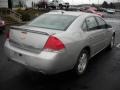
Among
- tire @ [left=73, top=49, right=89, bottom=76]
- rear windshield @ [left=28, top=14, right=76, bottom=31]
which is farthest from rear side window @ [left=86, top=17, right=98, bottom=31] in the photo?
tire @ [left=73, top=49, right=89, bottom=76]

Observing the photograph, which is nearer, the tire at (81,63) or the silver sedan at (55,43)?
the silver sedan at (55,43)

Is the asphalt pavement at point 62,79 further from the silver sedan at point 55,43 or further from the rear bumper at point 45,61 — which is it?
the rear bumper at point 45,61

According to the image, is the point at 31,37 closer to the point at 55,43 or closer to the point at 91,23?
the point at 55,43

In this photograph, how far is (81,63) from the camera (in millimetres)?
5105

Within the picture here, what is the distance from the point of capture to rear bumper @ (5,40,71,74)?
4.08 meters

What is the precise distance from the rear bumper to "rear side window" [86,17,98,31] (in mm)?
1518

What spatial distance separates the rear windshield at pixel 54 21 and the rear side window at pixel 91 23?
493 millimetres

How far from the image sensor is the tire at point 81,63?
15.9ft

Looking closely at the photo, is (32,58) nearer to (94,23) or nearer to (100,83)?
(100,83)

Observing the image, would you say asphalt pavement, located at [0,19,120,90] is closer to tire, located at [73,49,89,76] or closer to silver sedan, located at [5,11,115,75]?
tire, located at [73,49,89,76]

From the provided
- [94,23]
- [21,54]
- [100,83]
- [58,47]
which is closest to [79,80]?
[100,83]

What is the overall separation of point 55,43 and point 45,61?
0.42 m

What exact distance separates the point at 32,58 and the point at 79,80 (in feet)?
4.35

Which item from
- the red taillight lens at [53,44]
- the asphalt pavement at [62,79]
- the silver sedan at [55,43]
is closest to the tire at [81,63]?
the silver sedan at [55,43]
